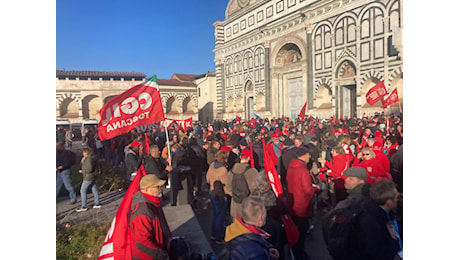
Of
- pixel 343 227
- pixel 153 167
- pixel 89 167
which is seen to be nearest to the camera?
pixel 343 227

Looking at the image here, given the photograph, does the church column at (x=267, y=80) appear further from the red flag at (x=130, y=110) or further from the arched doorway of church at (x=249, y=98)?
the red flag at (x=130, y=110)

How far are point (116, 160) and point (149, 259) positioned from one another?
A: 34.0 ft

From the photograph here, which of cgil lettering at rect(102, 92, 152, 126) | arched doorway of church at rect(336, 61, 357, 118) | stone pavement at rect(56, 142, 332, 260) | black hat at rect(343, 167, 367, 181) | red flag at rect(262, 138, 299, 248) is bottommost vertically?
stone pavement at rect(56, 142, 332, 260)

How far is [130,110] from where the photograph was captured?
5391 mm

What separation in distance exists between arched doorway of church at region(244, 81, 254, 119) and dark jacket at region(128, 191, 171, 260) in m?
28.6

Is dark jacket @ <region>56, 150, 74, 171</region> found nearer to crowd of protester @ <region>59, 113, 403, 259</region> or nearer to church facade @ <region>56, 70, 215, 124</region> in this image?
crowd of protester @ <region>59, 113, 403, 259</region>

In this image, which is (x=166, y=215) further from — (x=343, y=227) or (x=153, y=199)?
(x=343, y=227)

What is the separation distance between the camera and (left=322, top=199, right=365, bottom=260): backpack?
303 centimetres

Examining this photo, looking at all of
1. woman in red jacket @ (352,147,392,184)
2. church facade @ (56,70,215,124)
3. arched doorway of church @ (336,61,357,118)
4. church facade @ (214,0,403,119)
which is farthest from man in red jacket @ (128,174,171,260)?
church facade @ (56,70,215,124)

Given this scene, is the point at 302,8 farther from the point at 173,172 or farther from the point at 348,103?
the point at 173,172

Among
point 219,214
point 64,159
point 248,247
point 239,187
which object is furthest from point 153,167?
point 248,247

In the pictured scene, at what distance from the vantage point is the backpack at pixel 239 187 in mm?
4652

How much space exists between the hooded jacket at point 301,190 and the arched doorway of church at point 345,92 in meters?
18.6

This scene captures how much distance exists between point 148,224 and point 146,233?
0.09 metres
